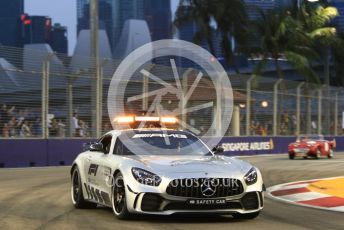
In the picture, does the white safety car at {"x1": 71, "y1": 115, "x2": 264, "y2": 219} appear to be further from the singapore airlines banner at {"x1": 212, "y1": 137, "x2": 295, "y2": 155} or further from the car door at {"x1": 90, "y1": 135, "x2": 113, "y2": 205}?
the singapore airlines banner at {"x1": 212, "y1": 137, "x2": 295, "y2": 155}

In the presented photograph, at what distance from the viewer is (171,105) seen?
3022 centimetres

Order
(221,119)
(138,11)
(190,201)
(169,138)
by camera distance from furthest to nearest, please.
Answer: (138,11) → (221,119) → (169,138) → (190,201)

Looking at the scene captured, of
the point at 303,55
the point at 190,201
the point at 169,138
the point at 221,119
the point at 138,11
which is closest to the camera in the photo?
the point at 190,201

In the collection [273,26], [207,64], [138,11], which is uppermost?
[138,11]

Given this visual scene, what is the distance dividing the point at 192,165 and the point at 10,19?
3241 inches

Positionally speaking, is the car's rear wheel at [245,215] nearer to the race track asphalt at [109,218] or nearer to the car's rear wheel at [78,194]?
the race track asphalt at [109,218]

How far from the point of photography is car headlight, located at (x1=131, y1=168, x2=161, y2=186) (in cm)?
886

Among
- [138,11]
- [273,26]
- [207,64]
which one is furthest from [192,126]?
[138,11]

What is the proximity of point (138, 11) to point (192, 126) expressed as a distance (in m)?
70.2

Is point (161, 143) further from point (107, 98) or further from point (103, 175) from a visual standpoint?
point (107, 98)

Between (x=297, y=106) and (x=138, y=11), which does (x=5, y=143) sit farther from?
(x=138, y=11)

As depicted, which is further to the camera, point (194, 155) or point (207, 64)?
point (207, 64)

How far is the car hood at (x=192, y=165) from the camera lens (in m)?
8.99

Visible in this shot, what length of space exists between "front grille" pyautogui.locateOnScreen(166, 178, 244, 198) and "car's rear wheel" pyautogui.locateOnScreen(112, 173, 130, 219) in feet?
2.20
